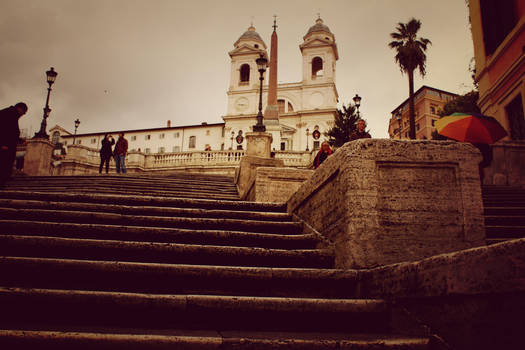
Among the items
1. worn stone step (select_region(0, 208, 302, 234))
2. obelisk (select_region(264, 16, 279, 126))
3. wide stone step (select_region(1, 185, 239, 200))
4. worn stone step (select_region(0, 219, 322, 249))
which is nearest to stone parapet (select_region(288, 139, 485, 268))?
worn stone step (select_region(0, 219, 322, 249))

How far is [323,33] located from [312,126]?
16286 millimetres

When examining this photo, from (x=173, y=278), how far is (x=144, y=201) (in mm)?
2712

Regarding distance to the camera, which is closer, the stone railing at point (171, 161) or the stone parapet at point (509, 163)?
the stone parapet at point (509, 163)

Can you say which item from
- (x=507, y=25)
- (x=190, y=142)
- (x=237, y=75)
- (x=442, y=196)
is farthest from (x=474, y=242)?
(x=190, y=142)

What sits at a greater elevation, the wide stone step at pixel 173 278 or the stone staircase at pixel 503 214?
the stone staircase at pixel 503 214

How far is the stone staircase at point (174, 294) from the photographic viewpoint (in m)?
2.19

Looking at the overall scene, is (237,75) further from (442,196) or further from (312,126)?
(442,196)

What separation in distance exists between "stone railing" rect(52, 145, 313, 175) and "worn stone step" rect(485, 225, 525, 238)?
19760 mm

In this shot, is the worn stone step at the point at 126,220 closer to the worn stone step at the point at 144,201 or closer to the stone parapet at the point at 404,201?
the worn stone step at the point at 144,201

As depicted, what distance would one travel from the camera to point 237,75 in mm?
60906

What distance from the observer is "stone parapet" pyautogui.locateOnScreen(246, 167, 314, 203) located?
6664 millimetres

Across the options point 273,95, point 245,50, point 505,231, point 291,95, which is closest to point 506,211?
point 505,231

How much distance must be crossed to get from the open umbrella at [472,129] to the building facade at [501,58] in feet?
21.6

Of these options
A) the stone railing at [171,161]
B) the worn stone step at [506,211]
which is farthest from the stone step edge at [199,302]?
the stone railing at [171,161]
